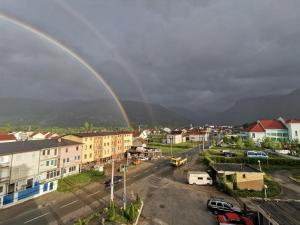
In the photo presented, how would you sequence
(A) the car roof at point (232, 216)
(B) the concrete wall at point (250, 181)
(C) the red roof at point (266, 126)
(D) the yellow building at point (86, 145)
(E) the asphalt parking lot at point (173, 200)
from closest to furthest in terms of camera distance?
(A) the car roof at point (232, 216), (E) the asphalt parking lot at point (173, 200), (B) the concrete wall at point (250, 181), (D) the yellow building at point (86, 145), (C) the red roof at point (266, 126)

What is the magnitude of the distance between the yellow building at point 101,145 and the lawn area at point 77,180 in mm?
9881

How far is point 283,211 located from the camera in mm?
21453

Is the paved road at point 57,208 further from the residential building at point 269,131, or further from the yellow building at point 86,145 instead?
the residential building at point 269,131

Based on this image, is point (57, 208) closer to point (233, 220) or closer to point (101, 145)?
point (233, 220)

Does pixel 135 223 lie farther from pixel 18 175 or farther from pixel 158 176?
pixel 158 176

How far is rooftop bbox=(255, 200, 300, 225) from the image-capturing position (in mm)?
19453

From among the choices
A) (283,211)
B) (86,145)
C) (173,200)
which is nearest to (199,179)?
(173,200)

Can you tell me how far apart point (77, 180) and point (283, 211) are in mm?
38289

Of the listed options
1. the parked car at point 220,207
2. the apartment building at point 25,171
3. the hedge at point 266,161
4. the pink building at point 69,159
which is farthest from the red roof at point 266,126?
the apartment building at point 25,171

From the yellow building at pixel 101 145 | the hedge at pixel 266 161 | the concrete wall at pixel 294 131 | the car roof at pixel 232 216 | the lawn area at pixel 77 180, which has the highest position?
the concrete wall at pixel 294 131

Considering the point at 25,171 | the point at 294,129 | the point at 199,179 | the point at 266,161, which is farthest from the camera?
the point at 294,129

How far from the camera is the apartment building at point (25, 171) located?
33.9 metres

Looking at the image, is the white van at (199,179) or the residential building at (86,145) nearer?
the white van at (199,179)

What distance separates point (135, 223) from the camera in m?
24.9
